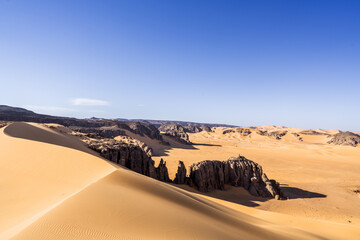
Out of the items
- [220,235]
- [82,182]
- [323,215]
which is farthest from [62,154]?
[323,215]

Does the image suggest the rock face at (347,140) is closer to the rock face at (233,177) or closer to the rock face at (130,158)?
the rock face at (233,177)

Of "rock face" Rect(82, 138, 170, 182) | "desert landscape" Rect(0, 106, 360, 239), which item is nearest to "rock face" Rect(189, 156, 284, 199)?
"desert landscape" Rect(0, 106, 360, 239)

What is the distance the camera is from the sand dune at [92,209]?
12.4ft

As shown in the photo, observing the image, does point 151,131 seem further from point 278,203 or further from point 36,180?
point 36,180

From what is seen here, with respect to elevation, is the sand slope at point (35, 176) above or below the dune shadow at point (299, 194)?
above

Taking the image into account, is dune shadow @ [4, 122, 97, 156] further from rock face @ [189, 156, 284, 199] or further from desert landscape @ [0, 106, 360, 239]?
rock face @ [189, 156, 284, 199]

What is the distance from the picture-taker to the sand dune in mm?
3777

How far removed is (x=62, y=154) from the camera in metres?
9.48

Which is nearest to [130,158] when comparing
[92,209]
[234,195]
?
[234,195]

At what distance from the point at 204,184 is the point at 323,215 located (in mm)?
8234

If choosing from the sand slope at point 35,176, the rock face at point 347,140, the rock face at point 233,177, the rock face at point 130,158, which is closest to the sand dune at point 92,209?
the sand slope at point 35,176

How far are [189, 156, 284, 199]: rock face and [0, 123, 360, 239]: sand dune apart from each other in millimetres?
6250

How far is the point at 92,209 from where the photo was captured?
4.42 meters

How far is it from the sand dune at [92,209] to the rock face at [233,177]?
20.5ft
